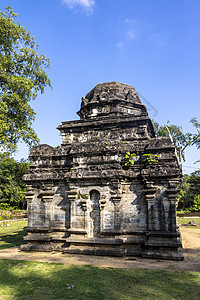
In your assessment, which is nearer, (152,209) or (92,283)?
(92,283)

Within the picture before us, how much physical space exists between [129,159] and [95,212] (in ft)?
9.71

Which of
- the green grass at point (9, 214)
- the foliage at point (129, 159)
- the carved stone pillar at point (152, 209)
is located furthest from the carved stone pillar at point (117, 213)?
the green grass at point (9, 214)

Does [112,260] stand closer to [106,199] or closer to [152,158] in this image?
[106,199]

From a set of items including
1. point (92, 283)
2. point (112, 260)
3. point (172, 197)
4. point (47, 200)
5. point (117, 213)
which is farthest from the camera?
point (47, 200)

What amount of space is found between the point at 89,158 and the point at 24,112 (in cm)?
946

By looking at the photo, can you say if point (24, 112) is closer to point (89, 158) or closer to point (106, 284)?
point (89, 158)

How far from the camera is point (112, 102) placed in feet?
53.0

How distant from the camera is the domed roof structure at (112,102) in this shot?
16094 millimetres

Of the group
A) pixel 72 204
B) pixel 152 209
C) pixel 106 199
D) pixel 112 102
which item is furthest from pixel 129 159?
pixel 112 102

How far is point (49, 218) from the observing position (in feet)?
37.9

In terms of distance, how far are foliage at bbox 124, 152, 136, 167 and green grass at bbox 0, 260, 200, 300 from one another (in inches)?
184

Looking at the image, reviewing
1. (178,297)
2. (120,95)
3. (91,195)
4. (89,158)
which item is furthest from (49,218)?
(120,95)

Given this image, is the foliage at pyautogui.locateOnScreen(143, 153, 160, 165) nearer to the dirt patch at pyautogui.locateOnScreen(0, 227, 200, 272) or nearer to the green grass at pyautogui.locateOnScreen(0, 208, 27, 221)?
the dirt patch at pyautogui.locateOnScreen(0, 227, 200, 272)

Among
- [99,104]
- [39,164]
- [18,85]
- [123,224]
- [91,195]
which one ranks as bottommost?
[123,224]
